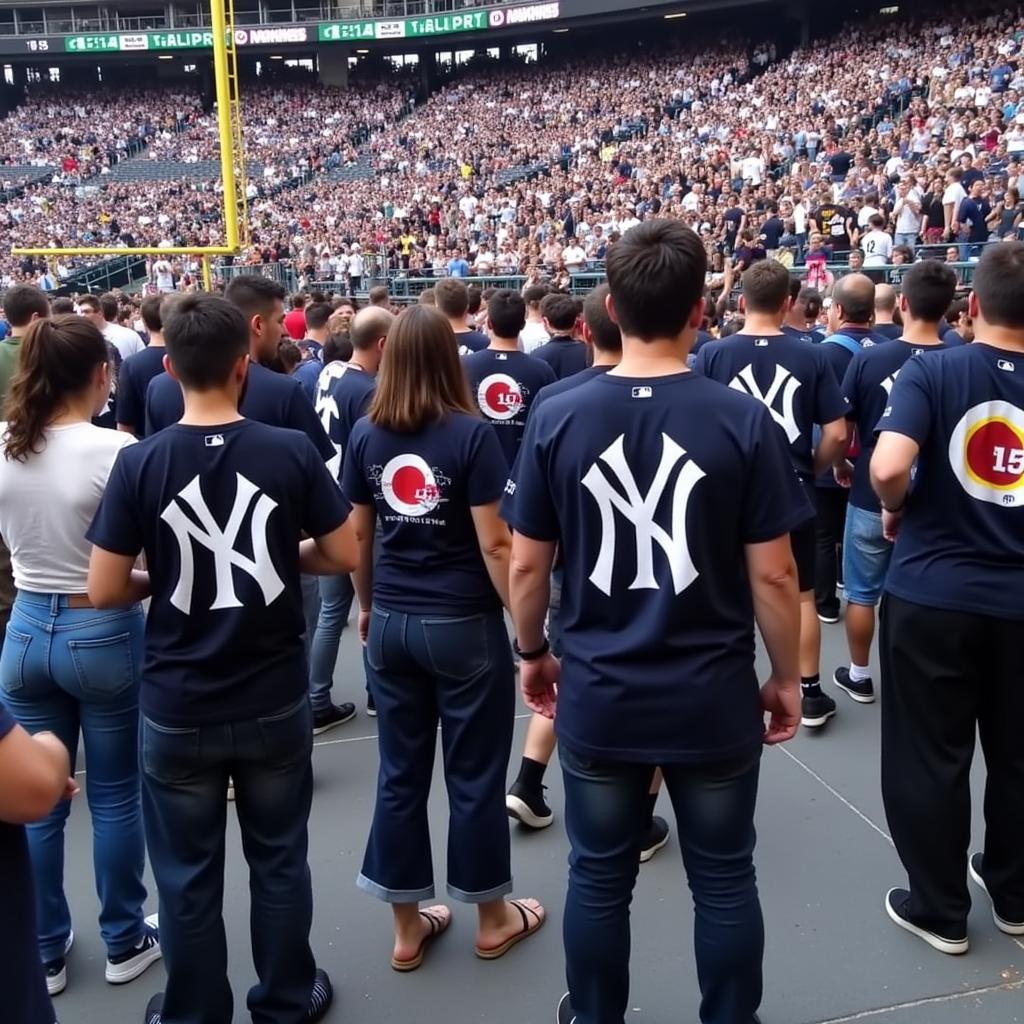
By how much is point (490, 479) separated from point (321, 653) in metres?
2.23

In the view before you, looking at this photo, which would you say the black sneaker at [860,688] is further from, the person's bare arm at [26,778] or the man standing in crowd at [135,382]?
the person's bare arm at [26,778]

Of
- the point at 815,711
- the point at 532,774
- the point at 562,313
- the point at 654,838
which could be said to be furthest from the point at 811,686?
the point at 562,313

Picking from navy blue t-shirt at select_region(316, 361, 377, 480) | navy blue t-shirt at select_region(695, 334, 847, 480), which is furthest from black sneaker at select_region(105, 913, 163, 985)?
navy blue t-shirt at select_region(695, 334, 847, 480)

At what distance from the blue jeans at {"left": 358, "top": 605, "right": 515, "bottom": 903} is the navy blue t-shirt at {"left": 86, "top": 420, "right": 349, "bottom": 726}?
505 mm

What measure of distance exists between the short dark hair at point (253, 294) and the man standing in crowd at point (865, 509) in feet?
8.50

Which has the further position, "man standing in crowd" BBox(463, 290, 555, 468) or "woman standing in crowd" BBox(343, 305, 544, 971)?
"man standing in crowd" BBox(463, 290, 555, 468)

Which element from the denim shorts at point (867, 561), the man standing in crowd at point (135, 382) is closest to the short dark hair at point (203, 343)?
the man standing in crowd at point (135, 382)

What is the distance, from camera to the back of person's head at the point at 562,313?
567 centimetres

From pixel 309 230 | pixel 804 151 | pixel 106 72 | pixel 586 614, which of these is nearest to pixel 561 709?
pixel 586 614

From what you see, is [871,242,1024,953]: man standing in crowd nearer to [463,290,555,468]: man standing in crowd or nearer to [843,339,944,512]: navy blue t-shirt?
[843,339,944,512]: navy blue t-shirt

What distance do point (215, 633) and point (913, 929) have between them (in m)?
2.31

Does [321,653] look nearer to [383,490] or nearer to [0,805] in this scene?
[383,490]

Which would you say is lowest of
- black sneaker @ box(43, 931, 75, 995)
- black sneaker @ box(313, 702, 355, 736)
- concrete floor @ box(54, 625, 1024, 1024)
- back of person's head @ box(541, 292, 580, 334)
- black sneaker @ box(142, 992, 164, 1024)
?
black sneaker @ box(313, 702, 355, 736)

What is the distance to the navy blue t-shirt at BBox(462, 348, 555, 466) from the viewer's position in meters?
5.23
